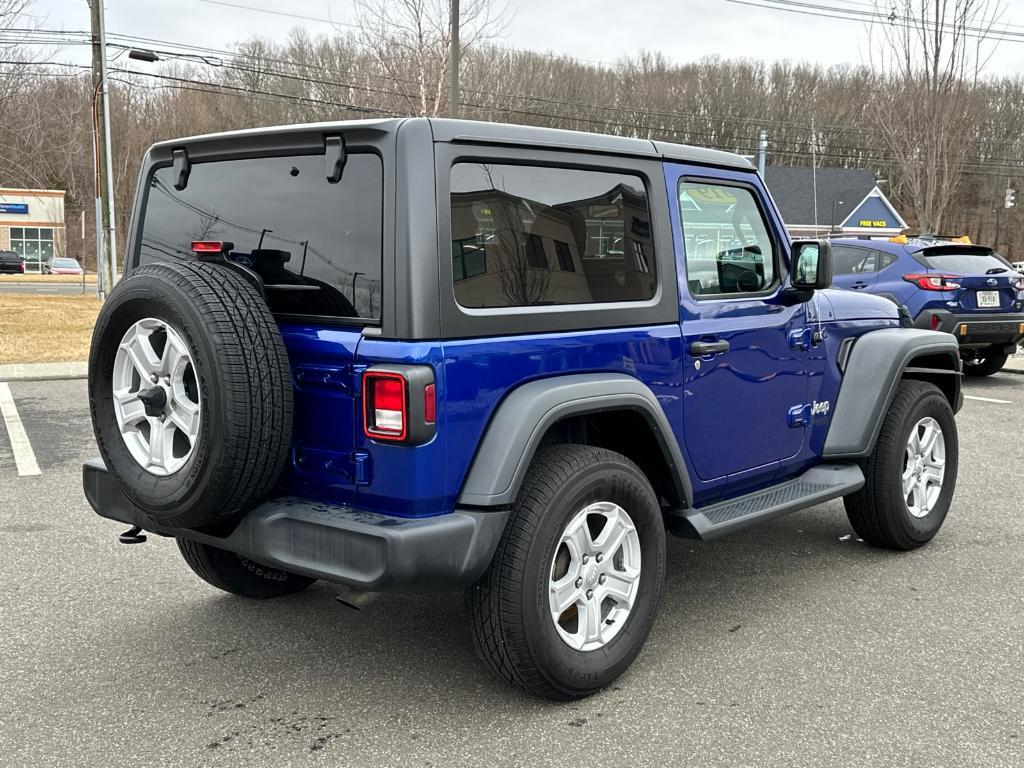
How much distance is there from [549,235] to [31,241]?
61702 mm

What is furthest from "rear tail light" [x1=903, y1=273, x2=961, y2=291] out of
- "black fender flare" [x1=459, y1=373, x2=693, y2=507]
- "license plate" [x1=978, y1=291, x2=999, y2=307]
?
"black fender flare" [x1=459, y1=373, x2=693, y2=507]

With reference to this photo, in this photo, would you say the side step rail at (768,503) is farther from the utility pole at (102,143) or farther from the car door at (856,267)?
the utility pole at (102,143)

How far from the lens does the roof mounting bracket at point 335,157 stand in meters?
2.97

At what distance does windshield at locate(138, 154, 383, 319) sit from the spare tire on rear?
18 centimetres

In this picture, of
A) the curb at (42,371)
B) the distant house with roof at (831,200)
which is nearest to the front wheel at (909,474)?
the curb at (42,371)

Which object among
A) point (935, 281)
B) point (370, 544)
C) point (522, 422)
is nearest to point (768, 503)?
point (522, 422)

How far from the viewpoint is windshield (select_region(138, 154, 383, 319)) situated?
293cm

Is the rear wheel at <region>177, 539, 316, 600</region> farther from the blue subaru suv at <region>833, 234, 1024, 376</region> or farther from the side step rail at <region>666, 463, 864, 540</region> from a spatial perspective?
the blue subaru suv at <region>833, 234, 1024, 376</region>

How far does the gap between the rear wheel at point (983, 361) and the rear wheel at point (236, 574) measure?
33.7 ft

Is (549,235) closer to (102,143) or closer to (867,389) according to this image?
(867,389)

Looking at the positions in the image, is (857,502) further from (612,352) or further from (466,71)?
(466,71)

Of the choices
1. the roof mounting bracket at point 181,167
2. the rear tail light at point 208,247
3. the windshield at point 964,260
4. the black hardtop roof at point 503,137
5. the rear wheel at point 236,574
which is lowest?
the rear wheel at point 236,574

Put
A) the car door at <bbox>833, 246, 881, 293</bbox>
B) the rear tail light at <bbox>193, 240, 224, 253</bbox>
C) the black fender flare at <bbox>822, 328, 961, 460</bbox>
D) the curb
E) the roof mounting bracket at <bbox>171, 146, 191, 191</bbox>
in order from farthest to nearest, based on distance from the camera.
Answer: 1. the car door at <bbox>833, 246, 881, 293</bbox>
2. the curb
3. the black fender flare at <bbox>822, 328, 961, 460</bbox>
4. the roof mounting bracket at <bbox>171, 146, 191, 191</bbox>
5. the rear tail light at <bbox>193, 240, 224, 253</bbox>

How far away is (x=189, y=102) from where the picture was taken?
59.8 metres
